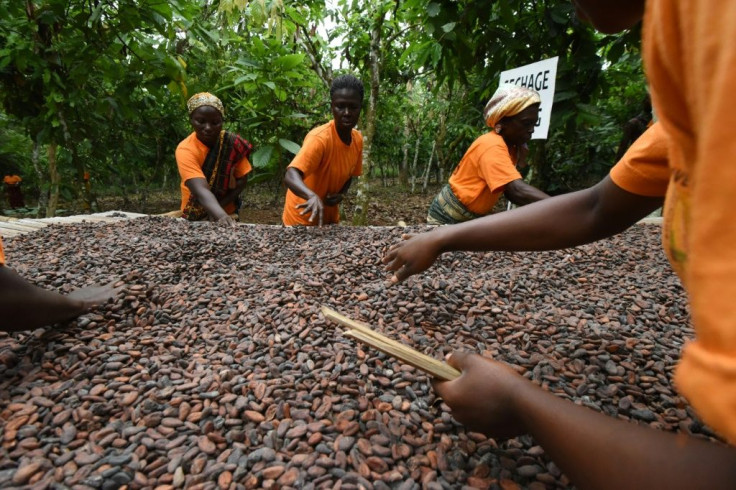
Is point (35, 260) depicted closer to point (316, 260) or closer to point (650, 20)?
point (316, 260)

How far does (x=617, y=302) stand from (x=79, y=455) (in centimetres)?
184

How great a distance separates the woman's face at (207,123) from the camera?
3.27 meters

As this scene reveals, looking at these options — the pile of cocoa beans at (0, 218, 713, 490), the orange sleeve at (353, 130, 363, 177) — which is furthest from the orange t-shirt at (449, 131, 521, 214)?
the orange sleeve at (353, 130, 363, 177)

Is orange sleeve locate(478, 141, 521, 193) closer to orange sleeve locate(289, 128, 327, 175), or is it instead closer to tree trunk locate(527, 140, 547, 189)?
orange sleeve locate(289, 128, 327, 175)

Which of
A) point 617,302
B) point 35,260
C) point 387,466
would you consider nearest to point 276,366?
point 387,466

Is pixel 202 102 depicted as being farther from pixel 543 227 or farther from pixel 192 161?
pixel 543 227

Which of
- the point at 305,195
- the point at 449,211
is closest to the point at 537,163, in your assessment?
the point at 449,211

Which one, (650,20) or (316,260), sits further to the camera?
(316,260)

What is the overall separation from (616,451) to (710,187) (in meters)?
0.38

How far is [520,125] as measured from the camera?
2645mm

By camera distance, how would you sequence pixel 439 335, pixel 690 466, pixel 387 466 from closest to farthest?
pixel 690 466, pixel 387 466, pixel 439 335

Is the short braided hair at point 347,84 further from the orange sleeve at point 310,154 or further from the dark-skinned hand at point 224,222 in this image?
the dark-skinned hand at point 224,222

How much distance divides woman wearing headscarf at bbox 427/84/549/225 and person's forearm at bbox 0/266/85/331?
7.36ft

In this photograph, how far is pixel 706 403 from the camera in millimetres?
386
